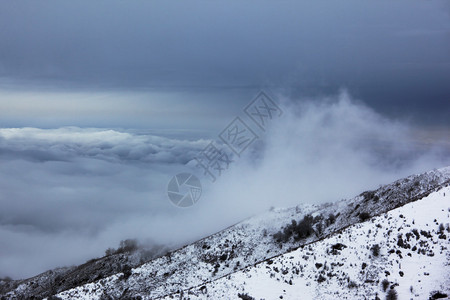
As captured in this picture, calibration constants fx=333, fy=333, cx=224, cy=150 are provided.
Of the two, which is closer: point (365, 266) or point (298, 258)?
point (365, 266)

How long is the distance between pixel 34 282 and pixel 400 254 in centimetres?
7458

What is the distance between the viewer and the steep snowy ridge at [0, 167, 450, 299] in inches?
868

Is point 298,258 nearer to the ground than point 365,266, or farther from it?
farther from it

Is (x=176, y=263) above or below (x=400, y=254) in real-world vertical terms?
above

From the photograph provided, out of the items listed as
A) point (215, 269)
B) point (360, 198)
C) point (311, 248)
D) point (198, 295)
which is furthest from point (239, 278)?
point (360, 198)

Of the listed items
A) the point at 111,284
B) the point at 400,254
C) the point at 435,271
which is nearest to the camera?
the point at 435,271

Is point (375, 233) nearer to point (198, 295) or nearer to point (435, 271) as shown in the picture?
point (435, 271)

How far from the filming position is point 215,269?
4516 cm

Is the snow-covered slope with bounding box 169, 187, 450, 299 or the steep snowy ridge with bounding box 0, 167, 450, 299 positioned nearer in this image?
the snow-covered slope with bounding box 169, 187, 450, 299

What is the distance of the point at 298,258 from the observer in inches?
1009

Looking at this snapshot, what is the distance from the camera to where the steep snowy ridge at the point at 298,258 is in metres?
22.0

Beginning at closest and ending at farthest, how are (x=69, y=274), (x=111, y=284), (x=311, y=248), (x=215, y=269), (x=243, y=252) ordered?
(x=311, y=248)
(x=111, y=284)
(x=215, y=269)
(x=243, y=252)
(x=69, y=274)

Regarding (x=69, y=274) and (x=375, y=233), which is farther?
(x=69, y=274)

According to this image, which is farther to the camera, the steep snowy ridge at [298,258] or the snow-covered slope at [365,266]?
the steep snowy ridge at [298,258]
